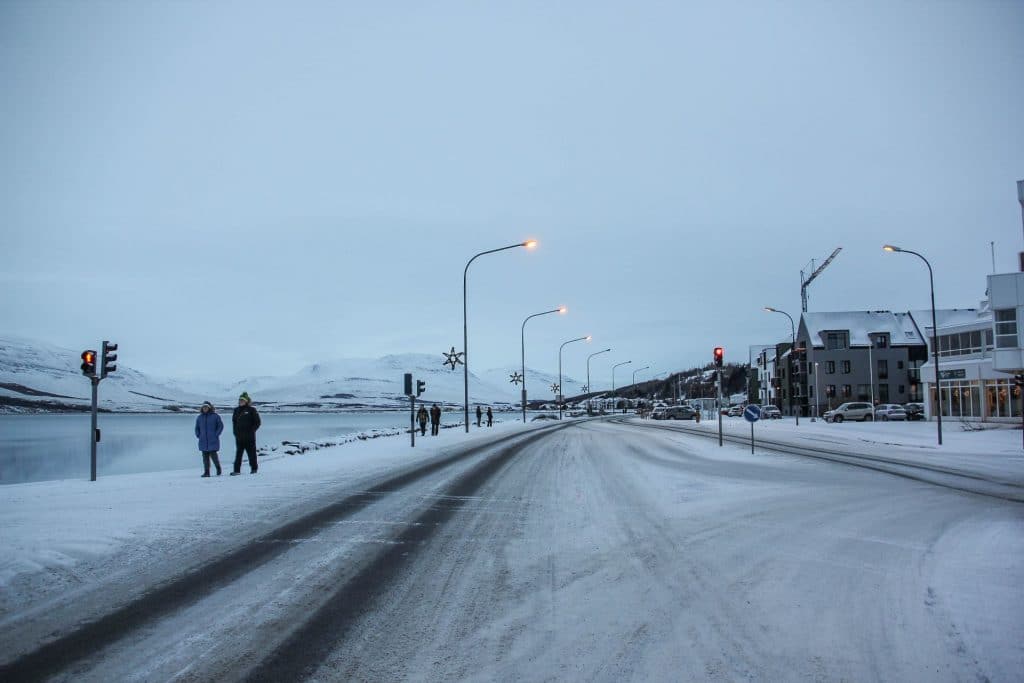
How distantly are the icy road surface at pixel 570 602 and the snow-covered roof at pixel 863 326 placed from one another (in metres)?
73.3

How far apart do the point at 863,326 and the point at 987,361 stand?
35273 mm

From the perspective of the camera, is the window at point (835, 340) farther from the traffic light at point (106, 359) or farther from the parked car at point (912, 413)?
the traffic light at point (106, 359)

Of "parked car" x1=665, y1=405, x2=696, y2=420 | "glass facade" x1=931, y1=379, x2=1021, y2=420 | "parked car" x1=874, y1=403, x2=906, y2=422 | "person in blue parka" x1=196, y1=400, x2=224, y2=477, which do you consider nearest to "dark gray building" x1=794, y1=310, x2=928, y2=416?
"parked car" x1=665, y1=405, x2=696, y2=420

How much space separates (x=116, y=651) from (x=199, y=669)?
0.80m

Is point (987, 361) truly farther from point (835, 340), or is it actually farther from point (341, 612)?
point (341, 612)

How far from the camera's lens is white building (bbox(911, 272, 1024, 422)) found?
36.6 meters

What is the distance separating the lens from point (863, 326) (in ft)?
261

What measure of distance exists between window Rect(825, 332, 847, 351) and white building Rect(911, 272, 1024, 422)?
2400 cm

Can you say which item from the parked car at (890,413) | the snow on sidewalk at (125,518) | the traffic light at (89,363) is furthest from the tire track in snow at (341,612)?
the parked car at (890,413)

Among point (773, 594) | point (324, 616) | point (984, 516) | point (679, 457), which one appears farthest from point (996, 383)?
point (324, 616)

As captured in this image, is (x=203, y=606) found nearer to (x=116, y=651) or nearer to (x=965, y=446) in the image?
(x=116, y=651)

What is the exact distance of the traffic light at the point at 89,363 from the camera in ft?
56.9

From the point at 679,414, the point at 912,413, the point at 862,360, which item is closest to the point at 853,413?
the point at 912,413

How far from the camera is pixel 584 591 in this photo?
20.6ft
